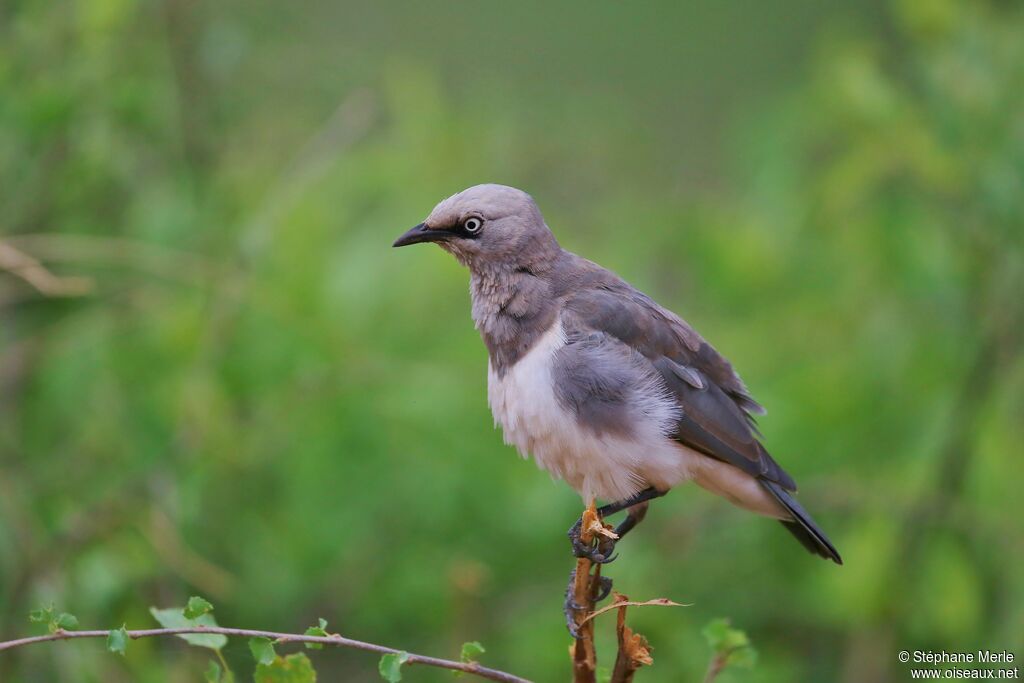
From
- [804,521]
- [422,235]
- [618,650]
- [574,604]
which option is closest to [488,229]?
[422,235]

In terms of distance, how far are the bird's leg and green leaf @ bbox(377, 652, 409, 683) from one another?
2.62 ft

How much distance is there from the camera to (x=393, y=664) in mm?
2578

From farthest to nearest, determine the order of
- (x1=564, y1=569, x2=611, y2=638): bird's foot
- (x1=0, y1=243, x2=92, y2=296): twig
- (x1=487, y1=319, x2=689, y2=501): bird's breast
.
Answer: (x1=0, y1=243, x2=92, y2=296): twig, (x1=487, y1=319, x2=689, y2=501): bird's breast, (x1=564, y1=569, x2=611, y2=638): bird's foot

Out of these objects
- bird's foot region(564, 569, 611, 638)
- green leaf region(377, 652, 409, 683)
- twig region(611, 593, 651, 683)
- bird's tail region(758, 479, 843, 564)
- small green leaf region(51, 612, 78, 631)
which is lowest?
small green leaf region(51, 612, 78, 631)

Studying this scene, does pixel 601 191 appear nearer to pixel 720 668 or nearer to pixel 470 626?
pixel 470 626

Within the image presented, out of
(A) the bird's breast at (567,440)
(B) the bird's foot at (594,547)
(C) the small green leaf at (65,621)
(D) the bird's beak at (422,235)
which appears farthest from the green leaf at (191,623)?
(D) the bird's beak at (422,235)

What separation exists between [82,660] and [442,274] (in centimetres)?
227

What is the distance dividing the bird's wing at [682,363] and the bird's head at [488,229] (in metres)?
0.21

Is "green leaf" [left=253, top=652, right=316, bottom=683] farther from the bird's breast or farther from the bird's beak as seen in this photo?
the bird's beak

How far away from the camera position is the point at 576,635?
3.05m

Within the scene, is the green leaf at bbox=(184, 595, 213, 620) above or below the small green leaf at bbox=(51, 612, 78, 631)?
above

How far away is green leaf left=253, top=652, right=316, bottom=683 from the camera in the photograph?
2584 millimetres

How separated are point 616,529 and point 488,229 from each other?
3.33 ft

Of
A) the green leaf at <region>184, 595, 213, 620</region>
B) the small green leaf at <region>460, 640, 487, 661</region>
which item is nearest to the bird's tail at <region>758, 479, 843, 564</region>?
the small green leaf at <region>460, 640, 487, 661</region>
